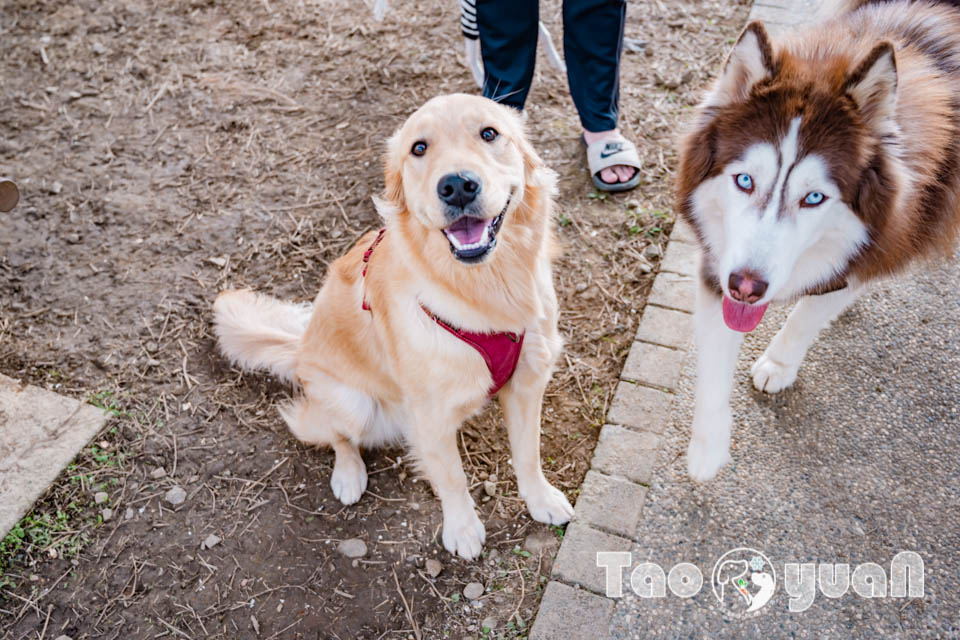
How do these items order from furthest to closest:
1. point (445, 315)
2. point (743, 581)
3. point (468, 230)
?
point (743, 581)
point (445, 315)
point (468, 230)

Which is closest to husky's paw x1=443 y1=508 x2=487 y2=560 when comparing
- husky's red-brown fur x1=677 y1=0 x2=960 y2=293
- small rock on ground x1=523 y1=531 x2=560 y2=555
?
small rock on ground x1=523 y1=531 x2=560 y2=555

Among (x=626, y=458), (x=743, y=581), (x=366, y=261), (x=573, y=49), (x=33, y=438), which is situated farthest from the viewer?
(x=573, y=49)

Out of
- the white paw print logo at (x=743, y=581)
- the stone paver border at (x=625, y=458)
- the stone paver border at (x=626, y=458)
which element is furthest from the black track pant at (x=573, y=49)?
the white paw print logo at (x=743, y=581)

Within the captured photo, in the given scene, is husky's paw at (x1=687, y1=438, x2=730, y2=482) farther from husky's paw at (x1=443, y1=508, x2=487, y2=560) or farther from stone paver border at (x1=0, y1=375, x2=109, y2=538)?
stone paver border at (x1=0, y1=375, x2=109, y2=538)

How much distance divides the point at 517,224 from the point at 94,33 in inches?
170

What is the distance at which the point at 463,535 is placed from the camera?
2379mm

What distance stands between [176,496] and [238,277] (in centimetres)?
118

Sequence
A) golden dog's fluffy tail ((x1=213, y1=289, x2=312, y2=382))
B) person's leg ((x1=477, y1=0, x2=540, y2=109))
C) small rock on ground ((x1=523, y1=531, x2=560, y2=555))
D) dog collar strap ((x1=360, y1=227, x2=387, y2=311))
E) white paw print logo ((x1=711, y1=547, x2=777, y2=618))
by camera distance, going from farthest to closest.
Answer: person's leg ((x1=477, y1=0, x2=540, y2=109)) < golden dog's fluffy tail ((x1=213, y1=289, x2=312, y2=382)) < small rock on ground ((x1=523, y1=531, x2=560, y2=555)) < dog collar strap ((x1=360, y1=227, x2=387, y2=311)) < white paw print logo ((x1=711, y1=547, x2=777, y2=618))

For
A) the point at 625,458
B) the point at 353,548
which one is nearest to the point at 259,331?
the point at 353,548

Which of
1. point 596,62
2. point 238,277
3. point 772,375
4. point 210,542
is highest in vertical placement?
point 596,62

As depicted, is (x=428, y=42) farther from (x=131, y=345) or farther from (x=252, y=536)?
(x=252, y=536)

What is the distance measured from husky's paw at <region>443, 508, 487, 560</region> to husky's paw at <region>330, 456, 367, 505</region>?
0.39 meters

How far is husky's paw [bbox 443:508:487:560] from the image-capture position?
238 cm

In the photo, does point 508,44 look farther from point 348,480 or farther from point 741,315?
point 348,480
